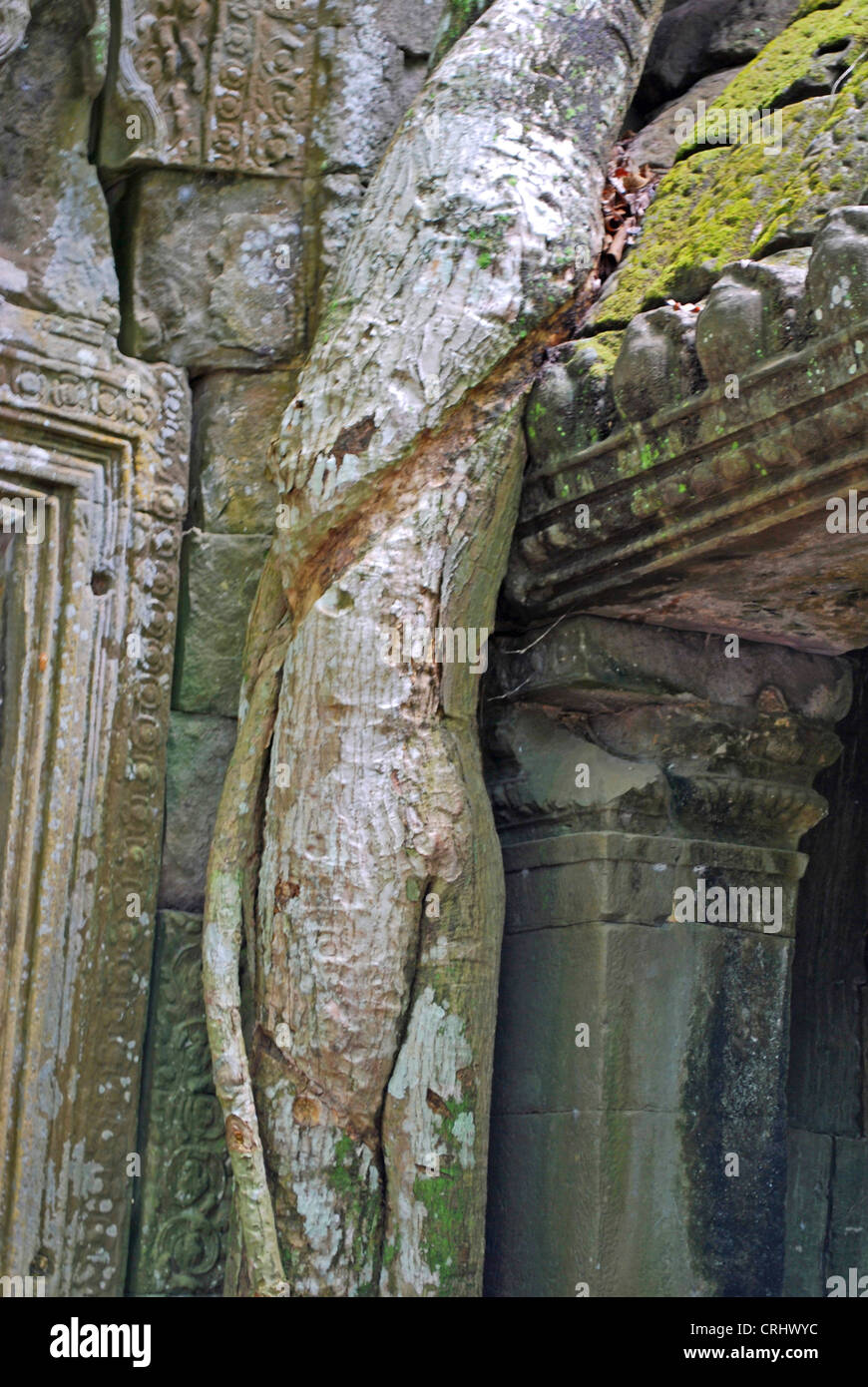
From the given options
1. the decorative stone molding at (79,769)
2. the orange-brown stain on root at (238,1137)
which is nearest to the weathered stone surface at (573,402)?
the decorative stone molding at (79,769)

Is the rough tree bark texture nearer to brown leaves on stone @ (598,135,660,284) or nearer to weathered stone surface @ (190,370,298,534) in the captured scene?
brown leaves on stone @ (598,135,660,284)

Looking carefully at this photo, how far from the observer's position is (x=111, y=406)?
11.2 ft

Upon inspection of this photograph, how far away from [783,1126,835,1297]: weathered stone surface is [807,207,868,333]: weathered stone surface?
1978mm

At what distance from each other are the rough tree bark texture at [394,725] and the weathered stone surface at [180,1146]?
0.87ft

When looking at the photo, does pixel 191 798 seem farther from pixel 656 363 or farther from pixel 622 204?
pixel 622 204

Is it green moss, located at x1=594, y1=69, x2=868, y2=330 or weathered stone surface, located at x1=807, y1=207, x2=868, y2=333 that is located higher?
green moss, located at x1=594, y1=69, x2=868, y2=330

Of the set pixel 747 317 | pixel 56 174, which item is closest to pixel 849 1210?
pixel 747 317

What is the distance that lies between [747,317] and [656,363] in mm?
228

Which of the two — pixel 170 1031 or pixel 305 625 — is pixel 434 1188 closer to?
pixel 170 1031

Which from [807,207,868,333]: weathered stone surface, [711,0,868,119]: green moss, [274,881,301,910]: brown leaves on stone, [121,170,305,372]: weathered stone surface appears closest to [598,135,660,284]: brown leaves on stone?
[711,0,868,119]: green moss

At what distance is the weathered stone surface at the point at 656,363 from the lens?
9.11 ft

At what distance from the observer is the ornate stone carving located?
3.53 meters

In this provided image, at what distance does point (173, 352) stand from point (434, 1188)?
1883 mm

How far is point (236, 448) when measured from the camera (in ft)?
11.7
